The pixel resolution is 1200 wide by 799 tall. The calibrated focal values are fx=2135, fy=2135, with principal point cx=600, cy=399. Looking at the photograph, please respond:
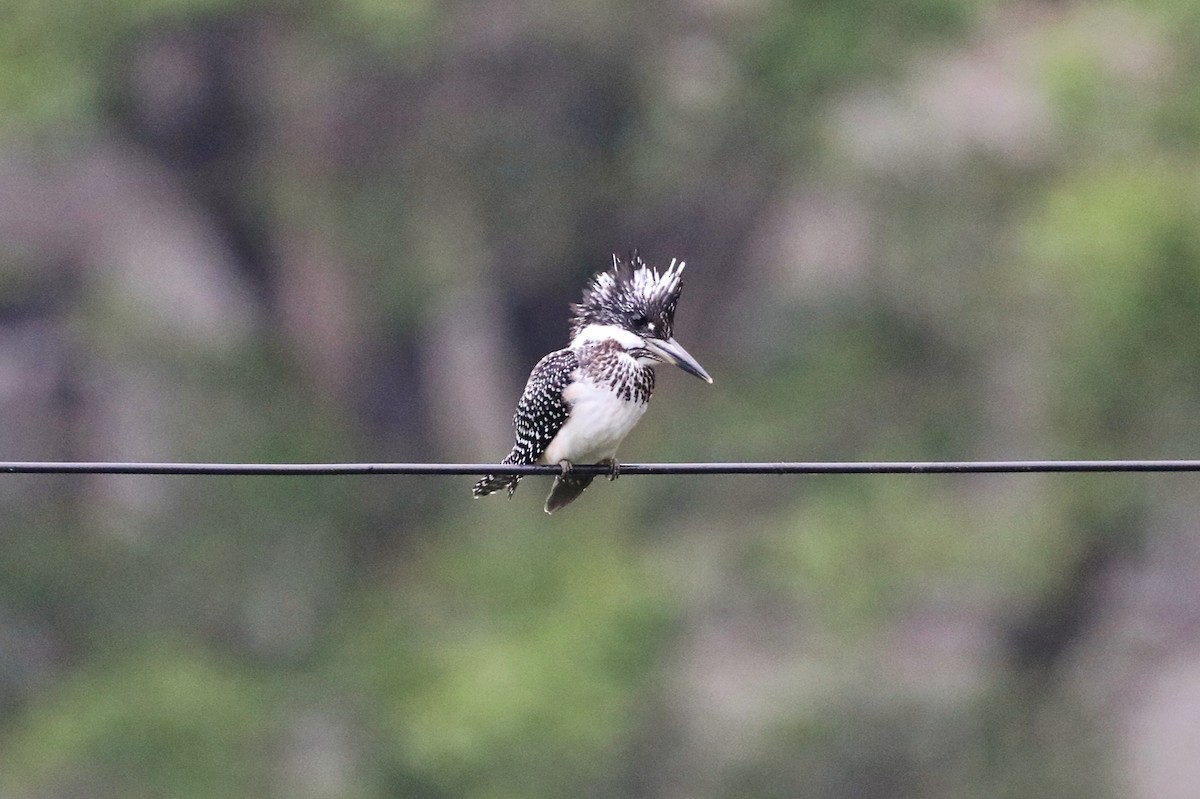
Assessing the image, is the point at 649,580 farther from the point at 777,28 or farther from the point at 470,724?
the point at 777,28

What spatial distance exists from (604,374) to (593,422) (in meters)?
0.18

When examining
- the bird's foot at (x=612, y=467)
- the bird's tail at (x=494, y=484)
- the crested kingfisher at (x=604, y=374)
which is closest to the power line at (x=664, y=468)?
the bird's foot at (x=612, y=467)

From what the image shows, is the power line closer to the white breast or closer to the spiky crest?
the white breast

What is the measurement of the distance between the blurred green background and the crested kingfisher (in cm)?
908

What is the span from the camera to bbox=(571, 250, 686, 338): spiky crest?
6.27 m

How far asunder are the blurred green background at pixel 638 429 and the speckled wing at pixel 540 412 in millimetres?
8934

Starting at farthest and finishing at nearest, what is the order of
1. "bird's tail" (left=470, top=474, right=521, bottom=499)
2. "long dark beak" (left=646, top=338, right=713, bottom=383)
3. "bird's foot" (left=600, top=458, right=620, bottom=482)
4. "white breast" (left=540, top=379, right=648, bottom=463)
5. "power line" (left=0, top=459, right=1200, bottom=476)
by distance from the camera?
"bird's tail" (left=470, top=474, right=521, bottom=499) → "white breast" (left=540, top=379, right=648, bottom=463) → "long dark beak" (left=646, top=338, right=713, bottom=383) → "bird's foot" (left=600, top=458, right=620, bottom=482) → "power line" (left=0, top=459, right=1200, bottom=476)

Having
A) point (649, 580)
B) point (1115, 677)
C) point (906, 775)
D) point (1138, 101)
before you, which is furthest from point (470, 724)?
point (1138, 101)

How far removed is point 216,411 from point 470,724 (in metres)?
3.61

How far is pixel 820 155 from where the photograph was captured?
1670 cm

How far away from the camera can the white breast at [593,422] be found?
20.2 ft

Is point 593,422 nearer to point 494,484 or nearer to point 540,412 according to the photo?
point 540,412

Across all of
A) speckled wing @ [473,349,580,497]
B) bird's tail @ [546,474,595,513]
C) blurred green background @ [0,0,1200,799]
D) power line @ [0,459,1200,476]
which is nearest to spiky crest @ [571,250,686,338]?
speckled wing @ [473,349,580,497]

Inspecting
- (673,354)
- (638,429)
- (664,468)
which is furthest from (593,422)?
(638,429)
